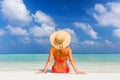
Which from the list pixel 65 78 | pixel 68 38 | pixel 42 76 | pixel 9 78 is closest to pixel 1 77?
pixel 9 78

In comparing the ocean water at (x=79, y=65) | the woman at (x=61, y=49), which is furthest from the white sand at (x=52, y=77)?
the ocean water at (x=79, y=65)

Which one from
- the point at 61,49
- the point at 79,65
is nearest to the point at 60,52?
the point at 61,49

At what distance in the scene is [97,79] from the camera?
17.6ft

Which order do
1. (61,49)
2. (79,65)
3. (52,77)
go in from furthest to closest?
(79,65) < (61,49) < (52,77)

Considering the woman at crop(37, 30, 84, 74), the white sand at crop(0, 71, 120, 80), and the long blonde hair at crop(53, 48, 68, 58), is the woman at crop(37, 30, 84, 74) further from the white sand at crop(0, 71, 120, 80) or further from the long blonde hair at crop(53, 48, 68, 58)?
the white sand at crop(0, 71, 120, 80)

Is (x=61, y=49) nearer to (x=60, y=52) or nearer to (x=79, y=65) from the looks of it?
(x=60, y=52)

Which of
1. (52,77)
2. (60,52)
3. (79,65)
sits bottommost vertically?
(52,77)

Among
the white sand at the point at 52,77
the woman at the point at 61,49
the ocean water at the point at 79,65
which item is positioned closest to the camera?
the white sand at the point at 52,77

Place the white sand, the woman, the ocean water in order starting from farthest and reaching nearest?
the ocean water, the woman, the white sand

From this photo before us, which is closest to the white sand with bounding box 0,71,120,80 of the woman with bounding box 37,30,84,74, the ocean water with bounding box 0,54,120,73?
the woman with bounding box 37,30,84,74

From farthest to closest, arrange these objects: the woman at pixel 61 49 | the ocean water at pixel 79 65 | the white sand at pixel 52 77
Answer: the ocean water at pixel 79 65
the woman at pixel 61 49
the white sand at pixel 52 77

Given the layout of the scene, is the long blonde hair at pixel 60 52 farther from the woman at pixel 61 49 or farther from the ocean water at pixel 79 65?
the ocean water at pixel 79 65

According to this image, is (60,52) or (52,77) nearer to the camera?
(52,77)

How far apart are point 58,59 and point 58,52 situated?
15 cm
